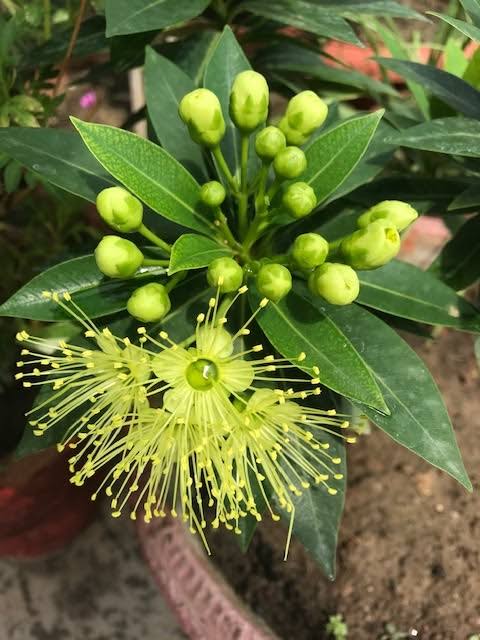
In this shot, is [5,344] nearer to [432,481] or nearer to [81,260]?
[81,260]

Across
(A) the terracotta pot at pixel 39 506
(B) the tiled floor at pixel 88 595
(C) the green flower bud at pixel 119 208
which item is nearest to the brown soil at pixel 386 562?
(A) the terracotta pot at pixel 39 506

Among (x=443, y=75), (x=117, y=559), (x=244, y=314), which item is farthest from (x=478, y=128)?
(x=117, y=559)

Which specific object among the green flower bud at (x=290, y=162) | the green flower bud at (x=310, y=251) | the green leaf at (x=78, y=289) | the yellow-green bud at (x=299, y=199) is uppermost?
the green flower bud at (x=290, y=162)

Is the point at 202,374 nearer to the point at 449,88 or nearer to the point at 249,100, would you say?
the point at 249,100

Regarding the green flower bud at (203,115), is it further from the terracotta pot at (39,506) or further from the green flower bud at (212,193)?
the terracotta pot at (39,506)

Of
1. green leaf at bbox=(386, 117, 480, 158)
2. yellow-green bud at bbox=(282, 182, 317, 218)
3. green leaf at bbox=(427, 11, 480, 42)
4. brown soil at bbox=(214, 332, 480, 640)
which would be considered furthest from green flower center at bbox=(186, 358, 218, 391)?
brown soil at bbox=(214, 332, 480, 640)

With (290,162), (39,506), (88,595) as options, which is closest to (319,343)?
(290,162)

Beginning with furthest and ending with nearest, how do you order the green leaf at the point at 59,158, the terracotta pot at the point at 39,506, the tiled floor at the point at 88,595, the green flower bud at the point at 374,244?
the tiled floor at the point at 88,595 → the terracotta pot at the point at 39,506 → the green leaf at the point at 59,158 → the green flower bud at the point at 374,244
